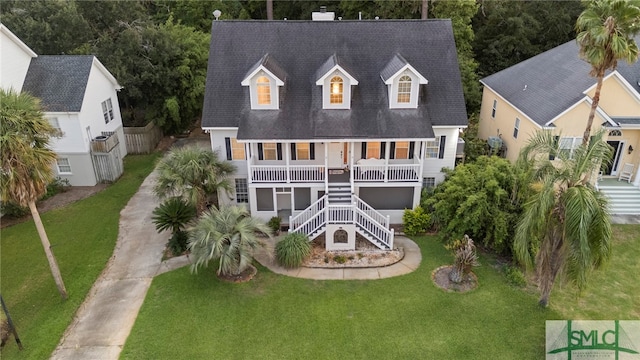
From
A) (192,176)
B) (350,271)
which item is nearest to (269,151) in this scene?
(192,176)

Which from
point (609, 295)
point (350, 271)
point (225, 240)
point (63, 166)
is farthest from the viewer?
point (63, 166)

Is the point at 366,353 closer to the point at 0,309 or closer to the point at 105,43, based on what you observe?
the point at 0,309

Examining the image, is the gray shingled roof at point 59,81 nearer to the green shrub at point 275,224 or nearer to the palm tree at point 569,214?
the green shrub at point 275,224

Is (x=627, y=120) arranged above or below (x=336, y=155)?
above

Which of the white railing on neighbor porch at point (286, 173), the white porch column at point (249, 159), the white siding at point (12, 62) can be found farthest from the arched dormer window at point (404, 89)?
the white siding at point (12, 62)

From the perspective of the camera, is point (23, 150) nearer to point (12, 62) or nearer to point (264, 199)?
point (264, 199)

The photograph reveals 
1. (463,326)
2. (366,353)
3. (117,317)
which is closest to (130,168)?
(117,317)
